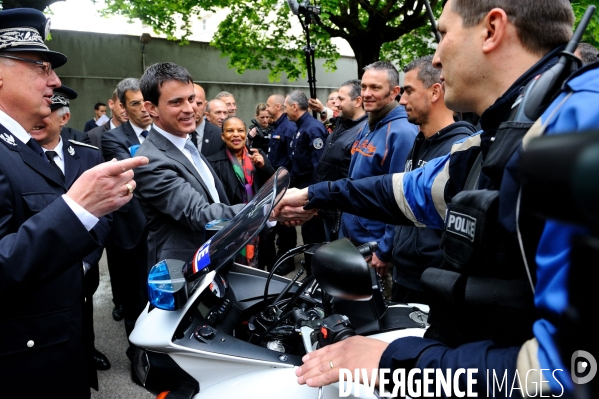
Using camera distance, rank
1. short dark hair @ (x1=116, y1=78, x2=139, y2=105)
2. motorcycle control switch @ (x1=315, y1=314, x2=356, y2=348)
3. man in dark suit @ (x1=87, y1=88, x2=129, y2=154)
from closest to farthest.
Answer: motorcycle control switch @ (x1=315, y1=314, x2=356, y2=348)
short dark hair @ (x1=116, y1=78, x2=139, y2=105)
man in dark suit @ (x1=87, y1=88, x2=129, y2=154)

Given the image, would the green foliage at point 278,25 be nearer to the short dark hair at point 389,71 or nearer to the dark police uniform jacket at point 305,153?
the dark police uniform jacket at point 305,153

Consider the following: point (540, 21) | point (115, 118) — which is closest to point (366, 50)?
point (115, 118)

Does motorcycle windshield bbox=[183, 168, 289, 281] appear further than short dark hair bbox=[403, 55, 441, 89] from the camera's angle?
No

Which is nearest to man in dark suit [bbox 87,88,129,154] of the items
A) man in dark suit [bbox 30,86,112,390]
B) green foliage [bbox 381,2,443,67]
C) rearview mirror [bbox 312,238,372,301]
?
man in dark suit [bbox 30,86,112,390]

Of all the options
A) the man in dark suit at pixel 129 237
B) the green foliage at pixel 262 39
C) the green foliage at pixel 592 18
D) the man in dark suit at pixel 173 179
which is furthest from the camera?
the green foliage at pixel 262 39

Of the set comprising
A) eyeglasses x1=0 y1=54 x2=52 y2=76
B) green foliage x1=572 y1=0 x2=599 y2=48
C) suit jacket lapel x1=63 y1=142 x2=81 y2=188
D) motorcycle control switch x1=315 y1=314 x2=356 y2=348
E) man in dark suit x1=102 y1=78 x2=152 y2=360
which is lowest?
man in dark suit x1=102 y1=78 x2=152 y2=360

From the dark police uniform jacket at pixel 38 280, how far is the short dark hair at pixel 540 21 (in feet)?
4.86

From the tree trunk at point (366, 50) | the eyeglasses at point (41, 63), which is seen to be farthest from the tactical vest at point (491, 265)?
the tree trunk at point (366, 50)

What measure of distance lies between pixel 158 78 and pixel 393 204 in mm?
1737

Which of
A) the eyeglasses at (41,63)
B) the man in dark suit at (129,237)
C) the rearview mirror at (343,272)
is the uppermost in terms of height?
the eyeglasses at (41,63)

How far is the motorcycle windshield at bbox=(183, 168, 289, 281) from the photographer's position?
5.46 feet

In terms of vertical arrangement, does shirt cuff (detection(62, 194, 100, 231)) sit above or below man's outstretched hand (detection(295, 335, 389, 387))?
above

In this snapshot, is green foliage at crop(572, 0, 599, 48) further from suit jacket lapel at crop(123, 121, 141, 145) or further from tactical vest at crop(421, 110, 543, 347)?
tactical vest at crop(421, 110, 543, 347)

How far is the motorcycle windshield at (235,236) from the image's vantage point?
1665mm
